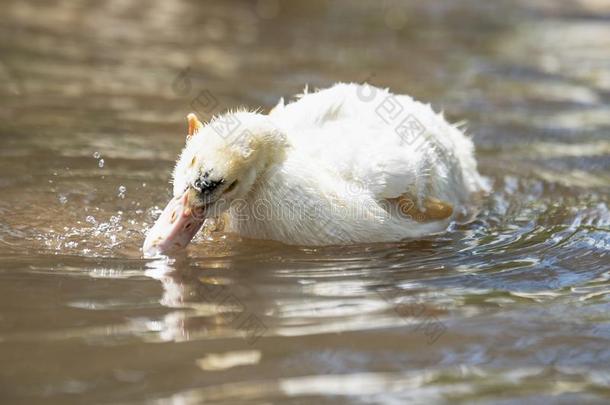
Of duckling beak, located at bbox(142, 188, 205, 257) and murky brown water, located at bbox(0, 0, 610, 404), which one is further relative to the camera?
duckling beak, located at bbox(142, 188, 205, 257)

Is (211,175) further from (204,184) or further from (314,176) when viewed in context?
(314,176)

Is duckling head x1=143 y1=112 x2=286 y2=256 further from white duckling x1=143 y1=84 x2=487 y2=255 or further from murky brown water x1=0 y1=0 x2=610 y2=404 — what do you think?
murky brown water x1=0 y1=0 x2=610 y2=404

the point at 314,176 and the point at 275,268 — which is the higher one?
the point at 314,176

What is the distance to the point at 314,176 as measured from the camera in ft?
17.2

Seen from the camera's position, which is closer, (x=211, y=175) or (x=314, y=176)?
(x=211, y=175)

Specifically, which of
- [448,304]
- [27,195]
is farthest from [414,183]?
[27,195]

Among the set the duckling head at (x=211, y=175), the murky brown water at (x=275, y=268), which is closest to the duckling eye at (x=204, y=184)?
the duckling head at (x=211, y=175)

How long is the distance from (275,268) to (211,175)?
0.61m

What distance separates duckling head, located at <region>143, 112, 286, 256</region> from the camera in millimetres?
4980

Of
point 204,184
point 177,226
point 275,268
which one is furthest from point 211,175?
point 275,268

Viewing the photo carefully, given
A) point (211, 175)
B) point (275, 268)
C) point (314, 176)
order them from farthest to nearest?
Result: point (314, 176) < point (275, 268) < point (211, 175)

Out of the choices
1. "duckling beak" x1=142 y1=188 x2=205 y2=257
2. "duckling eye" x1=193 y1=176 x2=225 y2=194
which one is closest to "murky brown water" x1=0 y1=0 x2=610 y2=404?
"duckling beak" x1=142 y1=188 x2=205 y2=257

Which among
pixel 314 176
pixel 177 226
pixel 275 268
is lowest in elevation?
pixel 275 268

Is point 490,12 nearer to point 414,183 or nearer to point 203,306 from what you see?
point 414,183
